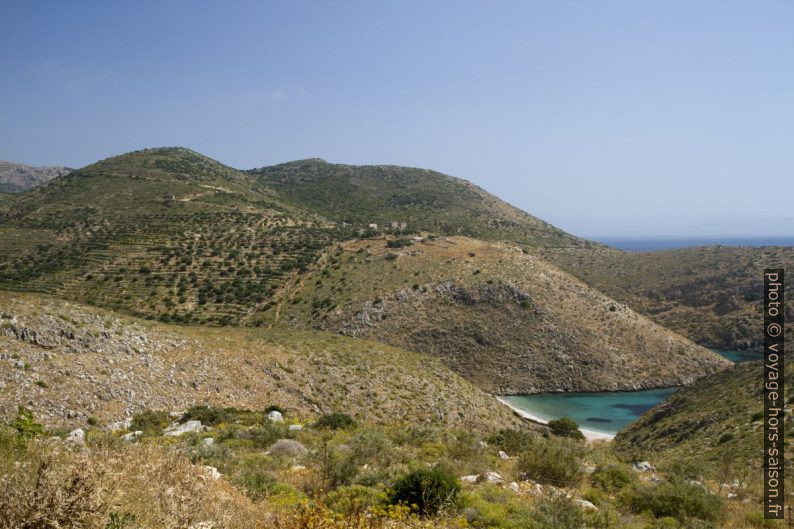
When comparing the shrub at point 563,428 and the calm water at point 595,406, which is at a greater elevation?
the shrub at point 563,428

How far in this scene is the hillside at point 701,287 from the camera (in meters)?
62.2

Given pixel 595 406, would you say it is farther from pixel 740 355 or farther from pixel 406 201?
pixel 406 201

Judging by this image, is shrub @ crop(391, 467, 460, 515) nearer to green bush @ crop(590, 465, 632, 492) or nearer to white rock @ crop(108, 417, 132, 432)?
green bush @ crop(590, 465, 632, 492)

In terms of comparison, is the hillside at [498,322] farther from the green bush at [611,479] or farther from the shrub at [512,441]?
the green bush at [611,479]

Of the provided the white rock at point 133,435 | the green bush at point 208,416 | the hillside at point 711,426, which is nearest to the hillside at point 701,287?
the hillside at point 711,426

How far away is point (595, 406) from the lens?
129ft

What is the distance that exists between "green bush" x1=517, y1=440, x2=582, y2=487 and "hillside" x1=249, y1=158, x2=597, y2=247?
73.7 meters

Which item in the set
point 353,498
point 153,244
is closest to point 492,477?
point 353,498

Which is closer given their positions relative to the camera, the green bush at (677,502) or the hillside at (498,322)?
the green bush at (677,502)

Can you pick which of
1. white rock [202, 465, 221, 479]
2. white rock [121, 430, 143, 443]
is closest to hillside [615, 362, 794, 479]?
white rock [202, 465, 221, 479]

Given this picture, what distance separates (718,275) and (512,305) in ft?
151

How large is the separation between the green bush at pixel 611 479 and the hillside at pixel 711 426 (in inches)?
150

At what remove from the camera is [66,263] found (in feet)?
164

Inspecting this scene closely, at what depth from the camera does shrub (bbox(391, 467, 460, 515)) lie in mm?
8203
